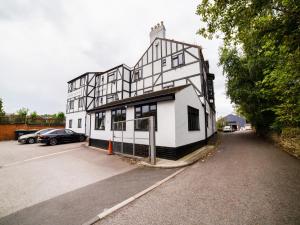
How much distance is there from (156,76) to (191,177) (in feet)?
43.5

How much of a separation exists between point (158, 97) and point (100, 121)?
7247 millimetres

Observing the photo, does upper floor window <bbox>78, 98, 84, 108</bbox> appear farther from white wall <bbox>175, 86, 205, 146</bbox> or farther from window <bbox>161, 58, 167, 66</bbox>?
white wall <bbox>175, 86, 205, 146</bbox>

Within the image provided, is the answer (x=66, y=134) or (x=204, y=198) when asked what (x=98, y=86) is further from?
(x=204, y=198)

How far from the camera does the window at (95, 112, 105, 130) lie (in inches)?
513

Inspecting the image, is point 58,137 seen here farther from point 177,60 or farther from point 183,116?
point 177,60

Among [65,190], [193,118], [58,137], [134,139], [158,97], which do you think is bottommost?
[65,190]

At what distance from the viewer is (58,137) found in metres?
16.0

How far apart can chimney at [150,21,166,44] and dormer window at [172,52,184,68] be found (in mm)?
4426

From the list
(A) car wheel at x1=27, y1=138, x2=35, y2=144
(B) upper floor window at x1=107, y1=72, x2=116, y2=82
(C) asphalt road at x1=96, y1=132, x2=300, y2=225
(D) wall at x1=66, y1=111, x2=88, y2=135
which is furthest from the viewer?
(D) wall at x1=66, y1=111, x2=88, y2=135

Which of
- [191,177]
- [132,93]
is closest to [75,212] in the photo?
[191,177]

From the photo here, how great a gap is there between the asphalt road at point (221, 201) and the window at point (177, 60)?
12.2 metres

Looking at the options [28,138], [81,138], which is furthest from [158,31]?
[28,138]

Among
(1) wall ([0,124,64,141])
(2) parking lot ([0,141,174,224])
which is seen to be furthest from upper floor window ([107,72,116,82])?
(2) parking lot ([0,141,174,224])

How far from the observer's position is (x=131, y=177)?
223 inches
